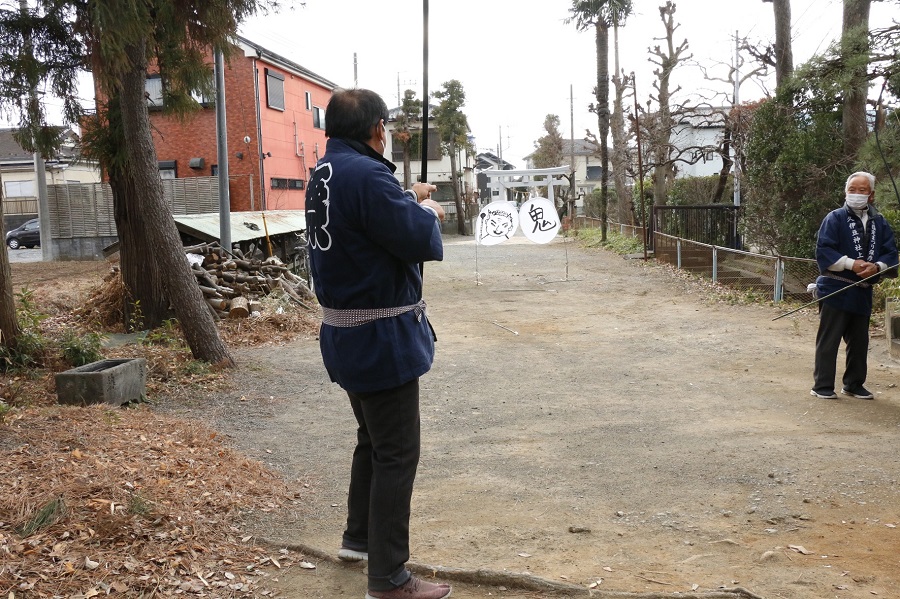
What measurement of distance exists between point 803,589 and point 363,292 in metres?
2.04

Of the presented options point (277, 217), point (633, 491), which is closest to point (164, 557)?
point (633, 491)

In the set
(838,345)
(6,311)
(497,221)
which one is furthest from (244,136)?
(838,345)

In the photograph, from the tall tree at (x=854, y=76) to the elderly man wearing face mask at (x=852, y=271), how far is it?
115 inches

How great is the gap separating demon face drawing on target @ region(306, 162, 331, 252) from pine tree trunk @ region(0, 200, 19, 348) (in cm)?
568

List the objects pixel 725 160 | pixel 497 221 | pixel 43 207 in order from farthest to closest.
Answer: pixel 725 160, pixel 43 207, pixel 497 221

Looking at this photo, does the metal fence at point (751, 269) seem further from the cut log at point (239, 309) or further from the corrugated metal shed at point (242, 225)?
the cut log at point (239, 309)

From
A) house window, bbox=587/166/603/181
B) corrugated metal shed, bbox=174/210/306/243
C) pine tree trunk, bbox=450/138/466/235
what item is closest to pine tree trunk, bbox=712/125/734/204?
corrugated metal shed, bbox=174/210/306/243

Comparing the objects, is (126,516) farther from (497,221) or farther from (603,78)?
(603,78)

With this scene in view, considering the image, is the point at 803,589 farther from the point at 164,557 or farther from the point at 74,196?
the point at 74,196

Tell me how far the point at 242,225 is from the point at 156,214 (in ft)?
24.9

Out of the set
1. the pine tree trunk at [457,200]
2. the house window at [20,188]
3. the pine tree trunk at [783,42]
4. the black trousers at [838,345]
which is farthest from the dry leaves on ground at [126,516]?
the pine tree trunk at [457,200]

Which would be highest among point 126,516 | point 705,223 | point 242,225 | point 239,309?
point 242,225

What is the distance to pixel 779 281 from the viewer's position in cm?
1209

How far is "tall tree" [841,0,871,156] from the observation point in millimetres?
8578
